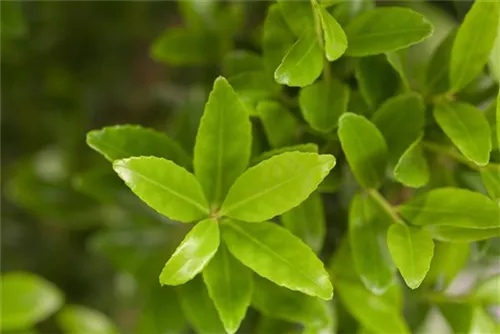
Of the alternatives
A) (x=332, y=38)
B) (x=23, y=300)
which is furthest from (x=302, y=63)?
(x=23, y=300)

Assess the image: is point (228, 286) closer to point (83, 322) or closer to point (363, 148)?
point (363, 148)

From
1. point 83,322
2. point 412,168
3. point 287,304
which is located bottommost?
point 83,322

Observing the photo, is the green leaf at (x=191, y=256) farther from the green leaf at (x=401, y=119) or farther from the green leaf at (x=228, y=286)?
the green leaf at (x=401, y=119)

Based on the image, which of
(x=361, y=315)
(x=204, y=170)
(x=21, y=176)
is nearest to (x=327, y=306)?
(x=361, y=315)

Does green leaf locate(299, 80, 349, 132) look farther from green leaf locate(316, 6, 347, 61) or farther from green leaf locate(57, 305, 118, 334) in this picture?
green leaf locate(57, 305, 118, 334)

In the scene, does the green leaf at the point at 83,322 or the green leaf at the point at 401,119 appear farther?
the green leaf at the point at 83,322

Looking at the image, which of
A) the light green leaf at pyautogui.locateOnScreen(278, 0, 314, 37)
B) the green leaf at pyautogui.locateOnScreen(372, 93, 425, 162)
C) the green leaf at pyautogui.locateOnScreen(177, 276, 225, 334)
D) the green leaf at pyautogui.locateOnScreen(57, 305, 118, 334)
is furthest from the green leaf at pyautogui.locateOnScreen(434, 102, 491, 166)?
the green leaf at pyautogui.locateOnScreen(57, 305, 118, 334)

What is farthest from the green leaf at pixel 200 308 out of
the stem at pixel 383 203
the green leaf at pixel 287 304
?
the stem at pixel 383 203
